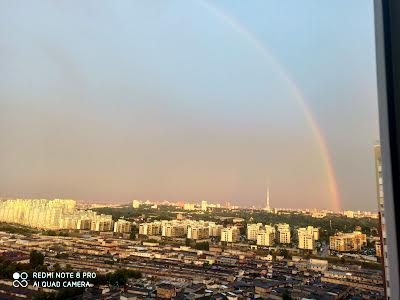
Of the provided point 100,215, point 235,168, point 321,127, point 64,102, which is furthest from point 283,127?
point 64,102

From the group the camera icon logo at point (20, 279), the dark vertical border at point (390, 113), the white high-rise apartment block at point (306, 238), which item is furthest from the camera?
the white high-rise apartment block at point (306, 238)

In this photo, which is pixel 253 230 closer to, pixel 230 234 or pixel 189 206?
pixel 230 234

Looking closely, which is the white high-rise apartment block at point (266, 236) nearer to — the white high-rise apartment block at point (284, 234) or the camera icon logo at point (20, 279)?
the white high-rise apartment block at point (284, 234)

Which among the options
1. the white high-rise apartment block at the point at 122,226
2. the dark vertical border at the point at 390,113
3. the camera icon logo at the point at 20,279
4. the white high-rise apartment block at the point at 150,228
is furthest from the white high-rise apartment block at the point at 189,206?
the dark vertical border at the point at 390,113

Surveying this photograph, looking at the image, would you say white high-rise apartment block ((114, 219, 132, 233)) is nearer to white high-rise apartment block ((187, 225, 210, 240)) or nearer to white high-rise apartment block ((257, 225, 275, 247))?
white high-rise apartment block ((187, 225, 210, 240))

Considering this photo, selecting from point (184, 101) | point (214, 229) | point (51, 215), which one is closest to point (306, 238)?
point (214, 229)

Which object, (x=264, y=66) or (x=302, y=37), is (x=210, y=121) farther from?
(x=302, y=37)
